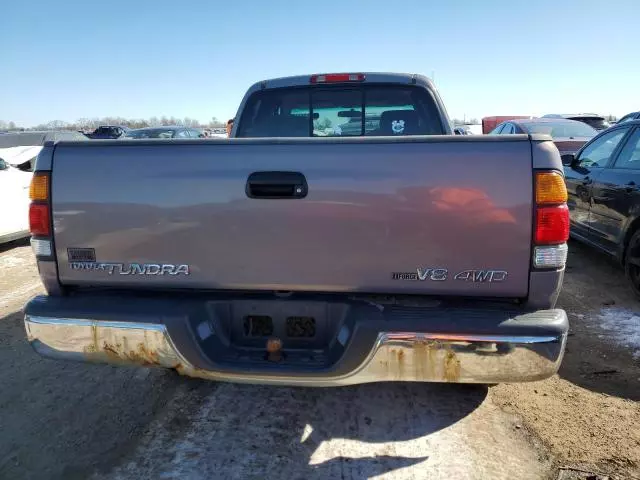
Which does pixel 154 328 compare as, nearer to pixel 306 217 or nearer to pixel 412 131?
pixel 306 217

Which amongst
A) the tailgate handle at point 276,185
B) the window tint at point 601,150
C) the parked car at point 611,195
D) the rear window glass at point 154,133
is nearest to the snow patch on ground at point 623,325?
the parked car at point 611,195

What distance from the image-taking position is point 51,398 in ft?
10.5

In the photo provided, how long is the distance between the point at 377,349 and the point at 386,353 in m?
0.04

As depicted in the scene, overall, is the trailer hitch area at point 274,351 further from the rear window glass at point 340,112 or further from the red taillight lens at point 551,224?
the rear window glass at point 340,112

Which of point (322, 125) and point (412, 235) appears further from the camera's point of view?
point (322, 125)

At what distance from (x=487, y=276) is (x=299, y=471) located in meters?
1.34

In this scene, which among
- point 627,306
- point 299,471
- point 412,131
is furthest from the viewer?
point 627,306

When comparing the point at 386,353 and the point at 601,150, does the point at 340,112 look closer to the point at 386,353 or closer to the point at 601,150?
the point at 386,353

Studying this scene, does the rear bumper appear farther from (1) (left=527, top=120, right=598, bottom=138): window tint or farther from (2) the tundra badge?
(1) (left=527, top=120, right=598, bottom=138): window tint

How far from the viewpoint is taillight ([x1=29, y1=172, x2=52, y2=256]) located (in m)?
A: 2.35

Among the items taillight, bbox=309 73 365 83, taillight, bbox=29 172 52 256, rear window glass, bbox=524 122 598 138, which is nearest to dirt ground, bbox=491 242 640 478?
taillight, bbox=309 73 365 83

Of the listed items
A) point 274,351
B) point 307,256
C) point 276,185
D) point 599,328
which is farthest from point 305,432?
point 599,328

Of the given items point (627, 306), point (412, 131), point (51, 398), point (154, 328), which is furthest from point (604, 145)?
point (51, 398)

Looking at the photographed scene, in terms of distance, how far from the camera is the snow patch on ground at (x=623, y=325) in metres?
3.92
